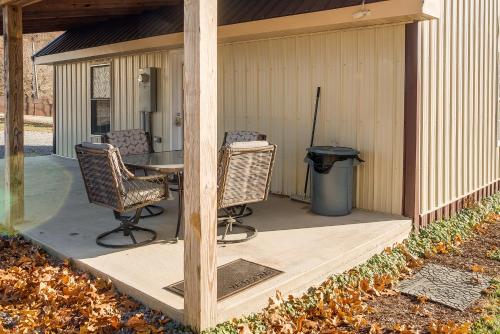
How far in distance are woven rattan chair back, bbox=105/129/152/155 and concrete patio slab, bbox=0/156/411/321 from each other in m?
0.78

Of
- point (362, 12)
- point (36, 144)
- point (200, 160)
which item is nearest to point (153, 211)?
point (200, 160)

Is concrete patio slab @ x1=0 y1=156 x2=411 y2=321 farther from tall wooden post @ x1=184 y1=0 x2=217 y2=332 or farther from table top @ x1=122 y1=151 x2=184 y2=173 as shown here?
table top @ x1=122 y1=151 x2=184 y2=173

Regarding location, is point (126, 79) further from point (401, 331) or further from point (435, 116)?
point (401, 331)

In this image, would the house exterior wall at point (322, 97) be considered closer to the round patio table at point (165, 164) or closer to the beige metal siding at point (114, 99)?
the beige metal siding at point (114, 99)

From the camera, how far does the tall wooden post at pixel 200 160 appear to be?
2.81 meters

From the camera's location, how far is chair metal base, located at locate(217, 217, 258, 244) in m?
4.42

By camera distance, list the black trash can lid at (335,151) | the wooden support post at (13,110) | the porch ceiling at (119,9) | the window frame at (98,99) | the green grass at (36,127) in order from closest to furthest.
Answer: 1. the wooden support post at (13,110)
2. the black trash can lid at (335,151)
3. the porch ceiling at (119,9)
4. the window frame at (98,99)
5. the green grass at (36,127)

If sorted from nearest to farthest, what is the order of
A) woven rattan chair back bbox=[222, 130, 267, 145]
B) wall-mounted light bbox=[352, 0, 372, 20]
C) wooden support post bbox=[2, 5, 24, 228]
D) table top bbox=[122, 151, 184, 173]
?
1. table top bbox=[122, 151, 184, 173]
2. wall-mounted light bbox=[352, 0, 372, 20]
3. wooden support post bbox=[2, 5, 24, 228]
4. woven rattan chair back bbox=[222, 130, 267, 145]

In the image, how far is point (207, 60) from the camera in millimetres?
2838

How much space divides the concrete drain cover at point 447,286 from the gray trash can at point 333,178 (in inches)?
49.1

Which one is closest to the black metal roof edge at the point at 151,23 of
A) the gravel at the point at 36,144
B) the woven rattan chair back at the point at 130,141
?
the woven rattan chair back at the point at 130,141

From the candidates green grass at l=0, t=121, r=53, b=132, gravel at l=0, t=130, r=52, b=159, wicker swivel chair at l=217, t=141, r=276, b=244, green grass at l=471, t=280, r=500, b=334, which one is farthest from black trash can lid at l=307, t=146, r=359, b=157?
green grass at l=0, t=121, r=53, b=132

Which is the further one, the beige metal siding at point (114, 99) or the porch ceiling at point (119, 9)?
the beige metal siding at point (114, 99)

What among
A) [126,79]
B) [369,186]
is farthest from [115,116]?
[369,186]
